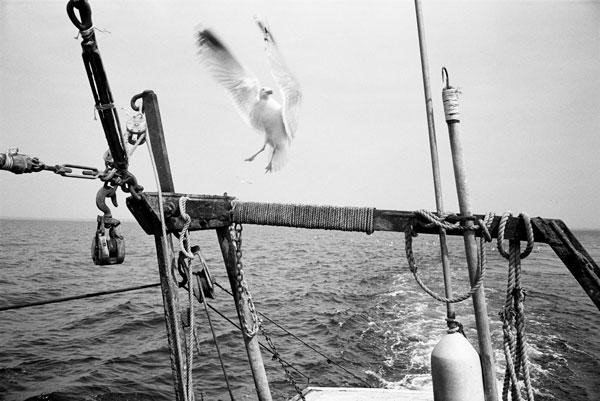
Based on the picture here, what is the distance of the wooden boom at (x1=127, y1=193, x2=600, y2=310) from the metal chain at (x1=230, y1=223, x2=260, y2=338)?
0.11m

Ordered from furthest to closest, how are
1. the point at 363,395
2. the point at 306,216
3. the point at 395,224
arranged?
the point at 363,395 < the point at 306,216 < the point at 395,224

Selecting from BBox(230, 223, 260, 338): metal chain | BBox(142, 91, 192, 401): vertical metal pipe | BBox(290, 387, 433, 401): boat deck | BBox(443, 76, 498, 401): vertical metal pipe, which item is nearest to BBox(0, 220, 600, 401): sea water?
BBox(290, 387, 433, 401): boat deck

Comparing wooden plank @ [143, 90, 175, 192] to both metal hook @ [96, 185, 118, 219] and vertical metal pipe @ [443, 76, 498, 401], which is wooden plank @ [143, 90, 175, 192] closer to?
metal hook @ [96, 185, 118, 219]

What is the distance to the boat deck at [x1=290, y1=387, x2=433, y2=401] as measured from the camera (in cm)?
475

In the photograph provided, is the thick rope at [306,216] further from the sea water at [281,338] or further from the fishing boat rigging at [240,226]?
the sea water at [281,338]

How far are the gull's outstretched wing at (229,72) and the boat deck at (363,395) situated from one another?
11.9ft

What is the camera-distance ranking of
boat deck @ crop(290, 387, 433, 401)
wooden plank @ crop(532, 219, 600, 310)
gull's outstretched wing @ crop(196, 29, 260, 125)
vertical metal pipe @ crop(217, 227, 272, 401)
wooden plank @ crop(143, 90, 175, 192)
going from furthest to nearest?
boat deck @ crop(290, 387, 433, 401)
gull's outstretched wing @ crop(196, 29, 260, 125)
vertical metal pipe @ crop(217, 227, 272, 401)
wooden plank @ crop(143, 90, 175, 192)
wooden plank @ crop(532, 219, 600, 310)

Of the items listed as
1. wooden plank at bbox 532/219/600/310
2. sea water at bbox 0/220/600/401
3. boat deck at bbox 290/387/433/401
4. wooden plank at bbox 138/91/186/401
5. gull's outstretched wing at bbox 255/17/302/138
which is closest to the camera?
wooden plank at bbox 532/219/600/310

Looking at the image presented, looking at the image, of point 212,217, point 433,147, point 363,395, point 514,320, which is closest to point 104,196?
point 212,217

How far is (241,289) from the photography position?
3.06 m

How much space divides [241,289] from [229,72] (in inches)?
97.6

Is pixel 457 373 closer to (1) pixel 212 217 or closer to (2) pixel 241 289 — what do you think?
(2) pixel 241 289

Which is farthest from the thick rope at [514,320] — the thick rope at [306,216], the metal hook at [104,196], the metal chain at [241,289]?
the metal hook at [104,196]

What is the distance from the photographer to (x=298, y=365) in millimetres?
9883
